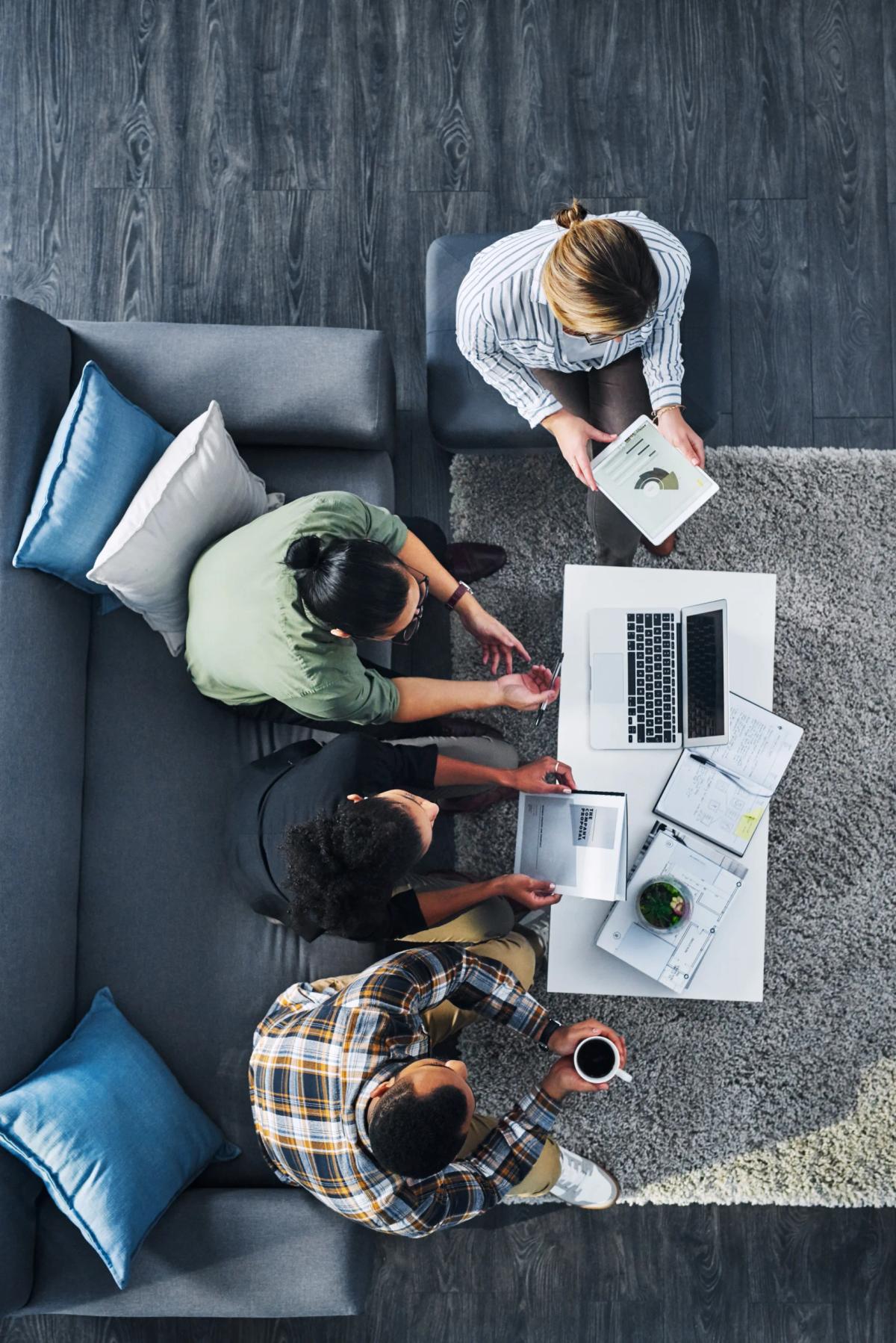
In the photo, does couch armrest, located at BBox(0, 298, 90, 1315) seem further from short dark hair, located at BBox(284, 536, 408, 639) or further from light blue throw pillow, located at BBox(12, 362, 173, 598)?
short dark hair, located at BBox(284, 536, 408, 639)

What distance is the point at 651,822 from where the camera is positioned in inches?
78.6

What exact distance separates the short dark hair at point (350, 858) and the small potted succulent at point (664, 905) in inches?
20.6

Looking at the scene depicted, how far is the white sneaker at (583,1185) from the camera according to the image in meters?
2.20

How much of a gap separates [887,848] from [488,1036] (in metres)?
1.17

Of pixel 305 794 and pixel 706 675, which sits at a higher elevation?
pixel 706 675

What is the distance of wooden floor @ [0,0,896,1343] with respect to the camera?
2703 mm

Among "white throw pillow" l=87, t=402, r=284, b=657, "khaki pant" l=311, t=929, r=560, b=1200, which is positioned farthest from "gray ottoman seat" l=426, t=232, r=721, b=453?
"khaki pant" l=311, t=929, r=560, b=1200

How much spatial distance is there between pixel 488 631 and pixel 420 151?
1.51 meters

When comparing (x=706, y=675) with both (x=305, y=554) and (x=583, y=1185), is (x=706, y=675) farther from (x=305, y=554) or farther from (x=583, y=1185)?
(x=583, y=1185)

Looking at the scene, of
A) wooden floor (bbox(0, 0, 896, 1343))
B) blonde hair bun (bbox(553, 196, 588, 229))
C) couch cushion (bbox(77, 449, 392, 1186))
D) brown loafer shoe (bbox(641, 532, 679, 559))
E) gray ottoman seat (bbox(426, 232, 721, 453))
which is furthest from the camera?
wooden floor (bbox(0, 0, 896, 1343))

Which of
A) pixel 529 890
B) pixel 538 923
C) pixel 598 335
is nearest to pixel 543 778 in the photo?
pixel 529 890

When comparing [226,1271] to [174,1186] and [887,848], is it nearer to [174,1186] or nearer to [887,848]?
[174,1186]

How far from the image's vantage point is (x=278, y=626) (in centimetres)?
179

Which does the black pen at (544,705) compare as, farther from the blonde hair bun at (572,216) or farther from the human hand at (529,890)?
the blonde hair bun at (572,216)
